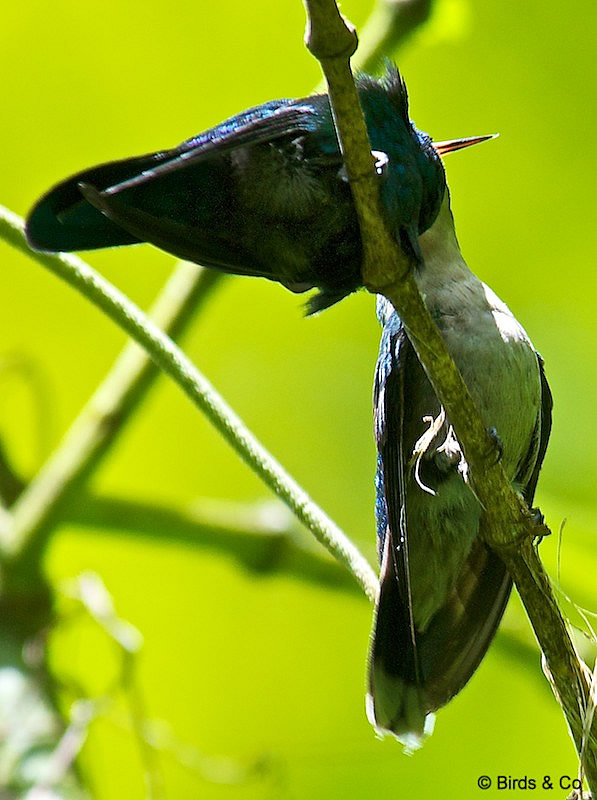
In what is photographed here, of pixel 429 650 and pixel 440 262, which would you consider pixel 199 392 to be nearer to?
pixel 440 262

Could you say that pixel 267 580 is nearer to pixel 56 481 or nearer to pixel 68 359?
pixel 56 481

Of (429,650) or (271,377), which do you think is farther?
(271,377)

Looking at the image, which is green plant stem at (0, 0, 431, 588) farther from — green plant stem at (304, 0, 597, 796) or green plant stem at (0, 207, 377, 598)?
green plant stem at (304, 0, 597, 796)

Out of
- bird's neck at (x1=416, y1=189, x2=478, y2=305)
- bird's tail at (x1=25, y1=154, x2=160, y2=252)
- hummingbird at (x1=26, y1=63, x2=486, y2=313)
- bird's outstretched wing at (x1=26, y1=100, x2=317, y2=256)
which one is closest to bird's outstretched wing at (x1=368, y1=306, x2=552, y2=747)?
bird's neck at (x1=416, y1=189, x2=478, y2=305)

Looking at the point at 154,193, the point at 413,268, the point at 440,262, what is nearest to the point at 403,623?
the point at 440,262

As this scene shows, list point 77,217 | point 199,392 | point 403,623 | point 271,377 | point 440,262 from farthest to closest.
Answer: point 271,377, point 440,262, point 403,623, point 77,217, point 199,392

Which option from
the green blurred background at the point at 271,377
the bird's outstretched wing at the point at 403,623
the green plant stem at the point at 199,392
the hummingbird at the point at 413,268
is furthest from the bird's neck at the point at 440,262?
the green plant stem at the point at 199,392

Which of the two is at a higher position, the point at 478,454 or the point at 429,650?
the point at 478,454
